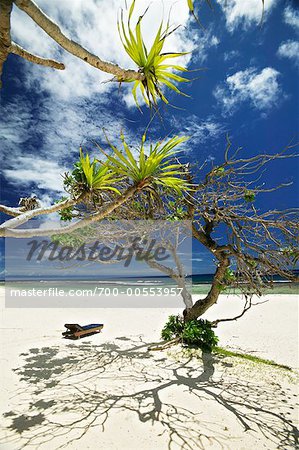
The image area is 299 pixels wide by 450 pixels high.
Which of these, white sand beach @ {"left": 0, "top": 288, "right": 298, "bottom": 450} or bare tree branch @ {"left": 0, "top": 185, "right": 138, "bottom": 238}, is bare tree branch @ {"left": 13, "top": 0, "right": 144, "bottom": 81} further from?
white sand beach @ {"left": 0, "top": 288, "right": 298, "bottom": 450}

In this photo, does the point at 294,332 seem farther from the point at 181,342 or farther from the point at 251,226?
the point at 251,226

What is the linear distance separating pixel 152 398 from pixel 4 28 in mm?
4364

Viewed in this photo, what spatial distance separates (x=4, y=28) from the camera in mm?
1571

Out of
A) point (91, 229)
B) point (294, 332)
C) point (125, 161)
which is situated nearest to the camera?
point (125, 161)

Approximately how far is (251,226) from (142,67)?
4.21m

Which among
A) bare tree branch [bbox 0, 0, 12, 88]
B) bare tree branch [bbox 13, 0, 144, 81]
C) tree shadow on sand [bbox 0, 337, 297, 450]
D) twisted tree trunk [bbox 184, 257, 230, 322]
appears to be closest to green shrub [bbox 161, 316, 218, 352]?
twisted tree trunk [bbox 184, 257, 230, 322]

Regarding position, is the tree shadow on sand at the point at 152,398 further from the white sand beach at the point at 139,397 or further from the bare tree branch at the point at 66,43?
the bare tree branch at the point at 66,43

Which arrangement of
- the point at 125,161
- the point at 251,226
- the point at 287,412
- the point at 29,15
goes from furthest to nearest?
the point at 251,226
the point at 287,412
the point at 125,161
the point at 29,15

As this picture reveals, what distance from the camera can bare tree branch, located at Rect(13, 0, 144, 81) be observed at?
5.30 ft

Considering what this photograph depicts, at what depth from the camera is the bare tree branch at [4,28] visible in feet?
4.91

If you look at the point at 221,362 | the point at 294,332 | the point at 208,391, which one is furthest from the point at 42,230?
the point at 294,332

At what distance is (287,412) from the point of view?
3898mm

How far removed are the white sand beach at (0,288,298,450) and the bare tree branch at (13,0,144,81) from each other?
11.1 ft

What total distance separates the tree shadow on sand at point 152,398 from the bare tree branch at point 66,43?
3.43 metres
